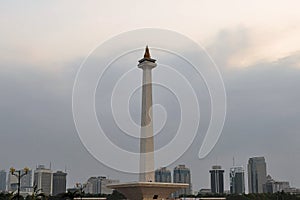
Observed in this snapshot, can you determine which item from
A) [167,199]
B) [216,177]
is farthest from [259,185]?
[167,199]

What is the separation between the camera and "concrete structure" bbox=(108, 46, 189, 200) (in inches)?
1594

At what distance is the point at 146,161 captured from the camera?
43.5 meters

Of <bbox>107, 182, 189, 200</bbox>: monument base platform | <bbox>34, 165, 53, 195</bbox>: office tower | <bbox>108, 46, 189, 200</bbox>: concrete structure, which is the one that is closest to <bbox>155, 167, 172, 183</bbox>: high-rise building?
<bbox>34, 165, 53, 195</bbox>: office tower

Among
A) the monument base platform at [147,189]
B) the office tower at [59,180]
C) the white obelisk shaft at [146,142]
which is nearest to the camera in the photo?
the monument base platform at [147,189]

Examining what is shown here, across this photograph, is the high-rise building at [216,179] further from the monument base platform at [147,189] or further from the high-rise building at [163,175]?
the monument base platform at [147,189]

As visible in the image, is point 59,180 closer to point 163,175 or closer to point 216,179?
point 163,175

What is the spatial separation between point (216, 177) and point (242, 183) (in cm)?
1805

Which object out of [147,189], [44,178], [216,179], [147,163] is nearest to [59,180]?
[44,178]

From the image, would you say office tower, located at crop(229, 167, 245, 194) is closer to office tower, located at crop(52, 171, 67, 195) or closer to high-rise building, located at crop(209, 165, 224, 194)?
high-rise building, located at crop(209, 165, 224, 194)

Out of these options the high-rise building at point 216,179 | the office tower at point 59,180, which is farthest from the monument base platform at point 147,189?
the high-rise building at point 216,179

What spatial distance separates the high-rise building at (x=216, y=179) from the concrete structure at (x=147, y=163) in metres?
78.7

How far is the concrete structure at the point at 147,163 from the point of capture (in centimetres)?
4050

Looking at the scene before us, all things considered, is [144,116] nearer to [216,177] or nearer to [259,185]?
[216,177]

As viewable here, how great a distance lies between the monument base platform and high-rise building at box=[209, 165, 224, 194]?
263ft
